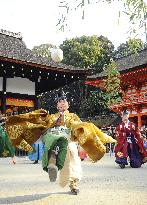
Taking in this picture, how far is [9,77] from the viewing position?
16.7 m

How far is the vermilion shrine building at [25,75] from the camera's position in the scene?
52.4 ft

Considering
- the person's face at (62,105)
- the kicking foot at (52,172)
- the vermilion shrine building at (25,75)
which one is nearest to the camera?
the kicking foot at (52,172)

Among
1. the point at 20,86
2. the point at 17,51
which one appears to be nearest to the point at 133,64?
the point at 17,51

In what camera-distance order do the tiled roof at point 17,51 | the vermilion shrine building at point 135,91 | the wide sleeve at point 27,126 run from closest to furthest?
the wide sleeve at point 27,126 < the tiled roof at point 17,51 < the vermilion shrine building at point 135,91

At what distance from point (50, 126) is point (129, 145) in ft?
18.7

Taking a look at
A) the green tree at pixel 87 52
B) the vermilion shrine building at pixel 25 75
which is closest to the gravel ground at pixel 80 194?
the vermilion shrine building at pixel 25 75

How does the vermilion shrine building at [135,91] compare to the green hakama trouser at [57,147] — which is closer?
the green hakama trouser at [57,147]

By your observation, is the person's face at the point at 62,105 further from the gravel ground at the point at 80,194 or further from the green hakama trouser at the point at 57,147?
the gravel ground at the point at 80,194

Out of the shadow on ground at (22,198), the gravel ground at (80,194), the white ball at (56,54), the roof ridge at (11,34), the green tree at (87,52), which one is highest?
the green tree at (87,52)

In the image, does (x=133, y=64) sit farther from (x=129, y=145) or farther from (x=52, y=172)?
(x=52, y=172)

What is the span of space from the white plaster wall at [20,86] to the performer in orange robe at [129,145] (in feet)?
22.6

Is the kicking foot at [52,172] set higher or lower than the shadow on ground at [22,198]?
higher

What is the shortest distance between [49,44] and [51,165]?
56000mm

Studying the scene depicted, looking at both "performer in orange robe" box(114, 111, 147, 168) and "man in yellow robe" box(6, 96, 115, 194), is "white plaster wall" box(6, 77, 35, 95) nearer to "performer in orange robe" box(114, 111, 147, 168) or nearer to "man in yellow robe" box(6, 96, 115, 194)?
"performer in orange robe" box(114, 111, 147, 168)
